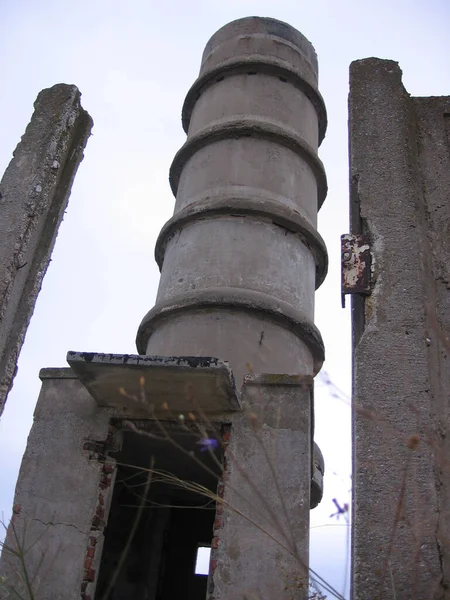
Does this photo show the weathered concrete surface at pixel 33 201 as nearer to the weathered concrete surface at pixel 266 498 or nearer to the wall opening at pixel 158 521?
the wall opening at pixel 158 521

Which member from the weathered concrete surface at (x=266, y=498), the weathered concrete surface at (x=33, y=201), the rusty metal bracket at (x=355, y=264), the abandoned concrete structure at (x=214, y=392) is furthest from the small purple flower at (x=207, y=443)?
the weathered concrete surface at (x=33, y=201)

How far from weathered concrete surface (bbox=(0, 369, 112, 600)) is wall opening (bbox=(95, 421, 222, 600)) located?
34 cm

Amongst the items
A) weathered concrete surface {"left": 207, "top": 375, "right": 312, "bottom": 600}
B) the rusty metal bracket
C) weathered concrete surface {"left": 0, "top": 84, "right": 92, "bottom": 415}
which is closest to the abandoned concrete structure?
weathered concrete surface {"left": 207, "top": 375, "right": 312, "bottom": 600}

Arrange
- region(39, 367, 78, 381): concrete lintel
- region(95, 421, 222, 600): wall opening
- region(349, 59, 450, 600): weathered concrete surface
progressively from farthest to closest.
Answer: region(95, 421, 222, 600): wall opening < region(39, 367, 78, 381): concrete lintel < region(349, 59, 450, 600): weathered concrete surface

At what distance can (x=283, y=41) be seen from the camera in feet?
26.1

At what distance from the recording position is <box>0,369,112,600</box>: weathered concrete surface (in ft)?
13.9

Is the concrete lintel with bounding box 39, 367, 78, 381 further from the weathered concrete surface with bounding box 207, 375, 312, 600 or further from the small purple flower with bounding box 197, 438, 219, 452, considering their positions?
the weathered concrete surface with bounding box 207, 375, 312, 600

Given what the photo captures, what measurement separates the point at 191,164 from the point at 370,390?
4.64 meters

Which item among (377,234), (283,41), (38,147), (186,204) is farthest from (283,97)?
(377,234)

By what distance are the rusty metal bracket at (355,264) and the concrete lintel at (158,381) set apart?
111 centimetres

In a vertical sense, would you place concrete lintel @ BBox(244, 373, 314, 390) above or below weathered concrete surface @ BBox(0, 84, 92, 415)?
below

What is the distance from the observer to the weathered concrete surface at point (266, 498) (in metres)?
4.04

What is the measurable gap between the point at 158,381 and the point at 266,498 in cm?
106

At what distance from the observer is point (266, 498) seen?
430cm
